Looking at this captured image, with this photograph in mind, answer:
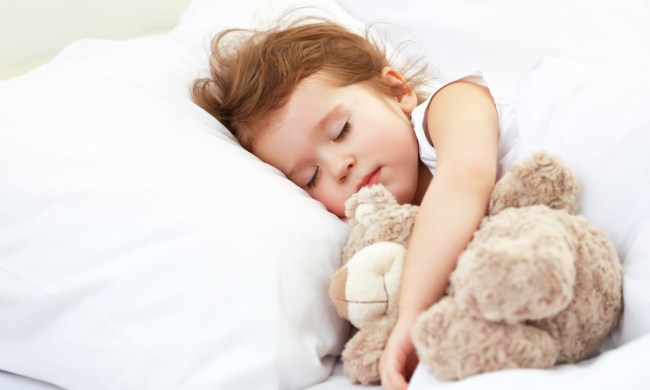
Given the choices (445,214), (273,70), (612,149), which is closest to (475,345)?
(445,214)

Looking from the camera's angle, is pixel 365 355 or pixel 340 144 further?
pixel 340 144

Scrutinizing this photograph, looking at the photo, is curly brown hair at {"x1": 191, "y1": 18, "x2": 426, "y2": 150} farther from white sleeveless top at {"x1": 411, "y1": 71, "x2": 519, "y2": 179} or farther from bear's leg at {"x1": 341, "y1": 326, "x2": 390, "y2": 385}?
bear's leg at {"x1": 341, "y1": 326, "x2": 390, "y2": 385}

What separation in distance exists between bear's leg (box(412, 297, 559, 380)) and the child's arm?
0.28ft

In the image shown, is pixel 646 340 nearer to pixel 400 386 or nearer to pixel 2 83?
pixel 400 386

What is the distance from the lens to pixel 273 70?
120 centimetres

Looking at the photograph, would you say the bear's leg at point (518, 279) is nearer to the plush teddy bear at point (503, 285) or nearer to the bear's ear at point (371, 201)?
the plush teddy bear at point (503, 285)

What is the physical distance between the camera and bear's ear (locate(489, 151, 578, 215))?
787 mm

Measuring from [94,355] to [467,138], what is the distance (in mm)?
565

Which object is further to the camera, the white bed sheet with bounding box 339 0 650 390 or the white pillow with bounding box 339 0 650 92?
the white pillow with bounding box 339 0 650 92

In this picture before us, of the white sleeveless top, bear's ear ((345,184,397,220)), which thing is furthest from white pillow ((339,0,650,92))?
bear's ear ((345,184,397,220))

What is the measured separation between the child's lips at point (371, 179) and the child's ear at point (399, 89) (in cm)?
22

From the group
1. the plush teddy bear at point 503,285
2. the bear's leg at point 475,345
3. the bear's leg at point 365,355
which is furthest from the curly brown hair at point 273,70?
the bear's leg at point 475,345

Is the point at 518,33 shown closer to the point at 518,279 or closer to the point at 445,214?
the point at 445,214

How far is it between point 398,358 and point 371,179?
39cm
